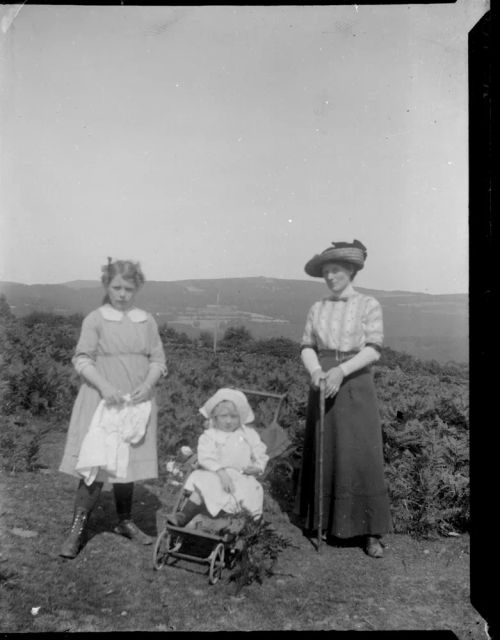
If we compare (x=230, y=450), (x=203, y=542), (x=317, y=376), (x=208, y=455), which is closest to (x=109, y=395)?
(x=208, y=455)

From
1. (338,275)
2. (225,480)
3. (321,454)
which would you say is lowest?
(225,480)

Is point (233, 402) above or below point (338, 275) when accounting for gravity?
below

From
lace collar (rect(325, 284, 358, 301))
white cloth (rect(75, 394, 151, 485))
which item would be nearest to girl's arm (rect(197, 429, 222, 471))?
white cloth (rect(75, 394, 151, 485))

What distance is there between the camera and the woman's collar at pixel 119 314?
396 cm

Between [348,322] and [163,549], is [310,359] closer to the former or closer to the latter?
[348,322]

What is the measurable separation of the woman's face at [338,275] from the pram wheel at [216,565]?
78.0 inches

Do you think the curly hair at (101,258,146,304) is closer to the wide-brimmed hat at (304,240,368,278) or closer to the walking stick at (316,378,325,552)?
the wide-brimmed hat at (304,240,368,278)

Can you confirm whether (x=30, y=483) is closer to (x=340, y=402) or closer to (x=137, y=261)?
(x=137, y=261)

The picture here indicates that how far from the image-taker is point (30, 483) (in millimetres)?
4867

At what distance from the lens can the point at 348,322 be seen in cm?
418

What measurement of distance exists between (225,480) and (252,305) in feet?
5.10

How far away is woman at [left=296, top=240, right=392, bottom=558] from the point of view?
415 cm
